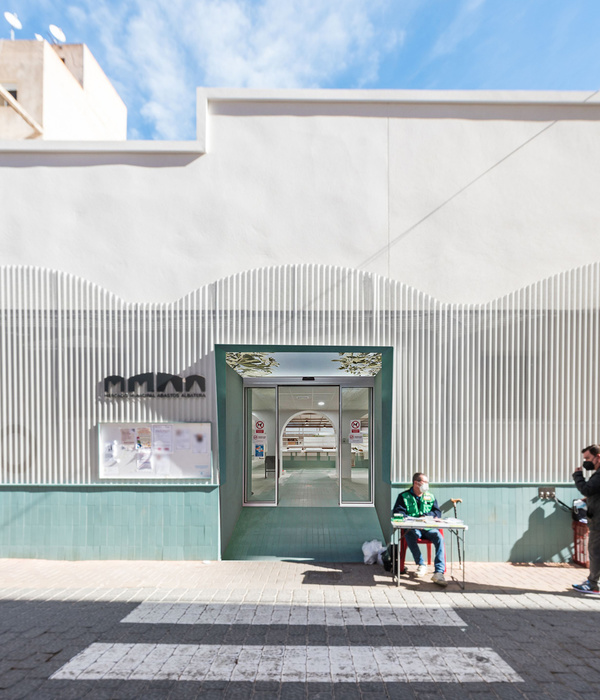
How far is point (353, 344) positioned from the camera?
6559 millimetres

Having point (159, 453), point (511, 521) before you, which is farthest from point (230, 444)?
point (511, 521)

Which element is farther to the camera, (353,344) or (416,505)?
(353,344)

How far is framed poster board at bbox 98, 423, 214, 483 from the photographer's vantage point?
643 cm

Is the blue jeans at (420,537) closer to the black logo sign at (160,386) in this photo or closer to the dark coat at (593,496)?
the dark coat at (593,496)

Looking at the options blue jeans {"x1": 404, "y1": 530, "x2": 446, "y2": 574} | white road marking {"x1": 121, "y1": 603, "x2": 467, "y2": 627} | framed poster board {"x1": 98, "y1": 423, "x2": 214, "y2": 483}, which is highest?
framed poster board {"x1": 98, "y1": 423, "x2": 214, "y2": 483}

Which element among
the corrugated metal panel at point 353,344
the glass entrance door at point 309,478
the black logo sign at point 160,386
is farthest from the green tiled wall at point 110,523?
the glass entrance door at point 309,478

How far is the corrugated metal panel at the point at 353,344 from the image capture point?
21.2 feet

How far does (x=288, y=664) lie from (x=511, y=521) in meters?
4.11

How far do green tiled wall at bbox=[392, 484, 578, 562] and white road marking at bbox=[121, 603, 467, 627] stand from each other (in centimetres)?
173

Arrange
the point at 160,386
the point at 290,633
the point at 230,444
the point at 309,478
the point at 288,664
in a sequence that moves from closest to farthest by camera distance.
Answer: the point at 288,664
the point at 290,633
the point at 160,386
the point at 230,444
the point at 309,478

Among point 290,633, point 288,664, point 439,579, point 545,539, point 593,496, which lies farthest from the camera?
point 545,539

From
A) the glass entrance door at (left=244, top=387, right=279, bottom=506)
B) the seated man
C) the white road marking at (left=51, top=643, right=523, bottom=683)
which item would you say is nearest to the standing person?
the seated man

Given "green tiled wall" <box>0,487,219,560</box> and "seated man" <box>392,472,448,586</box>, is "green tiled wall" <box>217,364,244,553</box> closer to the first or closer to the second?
"green tiled wall" <box>0,487,219,560</box>

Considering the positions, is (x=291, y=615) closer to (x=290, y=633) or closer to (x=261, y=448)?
(x=290, y=633)
